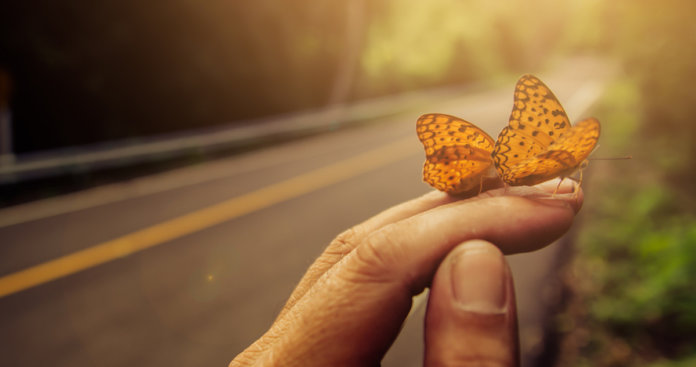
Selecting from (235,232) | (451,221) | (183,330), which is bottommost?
(183,330)

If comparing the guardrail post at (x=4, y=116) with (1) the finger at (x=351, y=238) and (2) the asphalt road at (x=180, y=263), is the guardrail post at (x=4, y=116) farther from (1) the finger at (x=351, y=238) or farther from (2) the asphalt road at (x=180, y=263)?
(1) the finger at (x=351, y=238)

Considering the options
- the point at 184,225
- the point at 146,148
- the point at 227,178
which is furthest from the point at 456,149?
the point at 146,148

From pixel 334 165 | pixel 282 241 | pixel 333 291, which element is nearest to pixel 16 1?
pixel 334 165

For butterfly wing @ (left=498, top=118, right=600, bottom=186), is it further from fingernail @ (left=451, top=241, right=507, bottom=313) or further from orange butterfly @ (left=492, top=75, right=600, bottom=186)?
fingernail @ (left=451, top=241, right=507, bottom=313)

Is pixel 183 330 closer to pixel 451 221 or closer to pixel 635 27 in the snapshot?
pixel 451 221

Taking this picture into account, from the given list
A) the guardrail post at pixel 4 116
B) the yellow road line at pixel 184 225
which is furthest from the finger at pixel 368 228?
the guardrail post at pixel 4 116

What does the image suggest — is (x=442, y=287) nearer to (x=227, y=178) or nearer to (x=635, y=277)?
(x=635, y=277)
